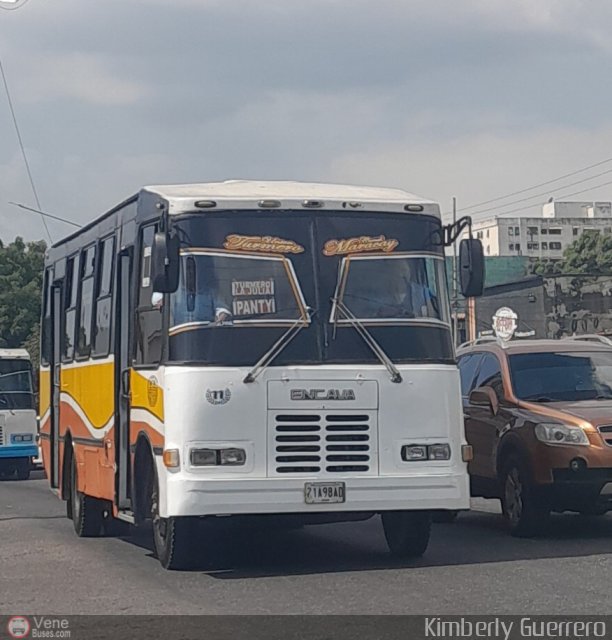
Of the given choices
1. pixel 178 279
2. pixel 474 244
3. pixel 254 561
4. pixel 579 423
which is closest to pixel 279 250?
pixel 178 279

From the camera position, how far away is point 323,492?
410 inches

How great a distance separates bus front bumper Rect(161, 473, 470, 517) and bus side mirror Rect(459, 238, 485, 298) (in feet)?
5.31

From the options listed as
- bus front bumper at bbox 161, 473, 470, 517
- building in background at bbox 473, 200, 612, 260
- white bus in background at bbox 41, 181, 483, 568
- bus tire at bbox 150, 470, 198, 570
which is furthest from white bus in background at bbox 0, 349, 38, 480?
building in background at bbox 473, 200, 612, 260

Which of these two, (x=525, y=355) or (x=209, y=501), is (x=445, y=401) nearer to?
(x=209, y=501)

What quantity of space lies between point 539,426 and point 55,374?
6.51 m

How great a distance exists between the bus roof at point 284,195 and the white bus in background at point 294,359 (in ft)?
0.06

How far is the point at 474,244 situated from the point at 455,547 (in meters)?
2.99

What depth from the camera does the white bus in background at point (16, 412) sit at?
28719mm

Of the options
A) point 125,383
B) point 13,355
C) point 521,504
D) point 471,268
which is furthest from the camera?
point 13,355

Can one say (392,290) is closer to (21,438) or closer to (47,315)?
(47,315)

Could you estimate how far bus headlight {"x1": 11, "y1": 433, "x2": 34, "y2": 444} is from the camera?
28.8 meters

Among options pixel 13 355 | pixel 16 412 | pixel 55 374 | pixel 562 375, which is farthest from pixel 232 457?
pixel 13 355

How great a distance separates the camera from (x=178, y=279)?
34.6ft

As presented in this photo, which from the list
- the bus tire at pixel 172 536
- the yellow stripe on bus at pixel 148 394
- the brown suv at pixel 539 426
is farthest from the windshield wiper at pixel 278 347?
the brown suv at pixel 539 426
